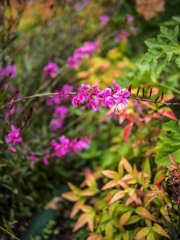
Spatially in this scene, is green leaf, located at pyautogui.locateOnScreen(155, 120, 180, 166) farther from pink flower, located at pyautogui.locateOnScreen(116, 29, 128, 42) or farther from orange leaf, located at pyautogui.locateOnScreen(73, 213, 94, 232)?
pink flower, located at pyautogui.locateOnScreen(116, 29, 128, 42)

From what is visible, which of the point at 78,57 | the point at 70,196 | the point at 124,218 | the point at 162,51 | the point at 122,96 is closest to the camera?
the point at 122,96

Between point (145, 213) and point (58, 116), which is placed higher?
point (58, 116)

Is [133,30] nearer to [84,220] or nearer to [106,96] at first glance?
[106,96]

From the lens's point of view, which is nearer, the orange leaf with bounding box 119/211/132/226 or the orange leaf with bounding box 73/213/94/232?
the orange leaf with bounding box 119/211/132/226

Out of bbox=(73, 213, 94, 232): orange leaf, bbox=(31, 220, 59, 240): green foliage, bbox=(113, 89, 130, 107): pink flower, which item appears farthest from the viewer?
bbox=(31, 220, 59, 240): green foliage

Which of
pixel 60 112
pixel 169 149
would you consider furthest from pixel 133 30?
pixel 169 149

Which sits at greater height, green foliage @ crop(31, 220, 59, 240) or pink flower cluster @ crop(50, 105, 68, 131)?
pink flower cluster @ crop(50, 105, 68, 131)

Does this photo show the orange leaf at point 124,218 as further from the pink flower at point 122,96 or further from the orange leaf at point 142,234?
the pink flower at point 122,96

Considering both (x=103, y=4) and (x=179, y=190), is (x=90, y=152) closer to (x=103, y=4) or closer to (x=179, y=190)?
(x=179, y=190)

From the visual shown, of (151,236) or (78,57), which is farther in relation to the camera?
(78,57)

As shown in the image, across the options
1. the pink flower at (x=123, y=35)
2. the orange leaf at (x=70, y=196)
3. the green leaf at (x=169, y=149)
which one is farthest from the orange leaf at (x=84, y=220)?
the pink flower at (x=123, y=35)

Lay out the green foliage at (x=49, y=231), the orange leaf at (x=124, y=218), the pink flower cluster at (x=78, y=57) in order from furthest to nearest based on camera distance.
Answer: the pink flower cluster at (x=78, y=57) → the green foliage at (x=49, y=231) → the orange leaf at (x=124, y=218)

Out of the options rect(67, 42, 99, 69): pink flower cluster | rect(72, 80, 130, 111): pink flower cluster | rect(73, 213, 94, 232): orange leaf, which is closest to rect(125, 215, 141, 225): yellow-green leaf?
rect(73, 213, 94, 232): orange leaf

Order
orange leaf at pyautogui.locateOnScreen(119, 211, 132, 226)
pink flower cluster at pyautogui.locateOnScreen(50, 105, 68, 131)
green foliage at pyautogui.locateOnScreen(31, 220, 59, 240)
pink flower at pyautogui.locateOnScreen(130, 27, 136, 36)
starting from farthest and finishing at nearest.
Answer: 1. pink flower at pyautogui.locateOnScreen(130, 27, 136, 36)
2. pink flower cluster at pyautogui.locateOnScreen(50, 105, 68, 131)
3. green foliage at pyautogui.locateOnScreen(31, 220, 59, 240)
4. orange leaf at pyautogui.locateOnScreen(119, 211, 132, 226)
